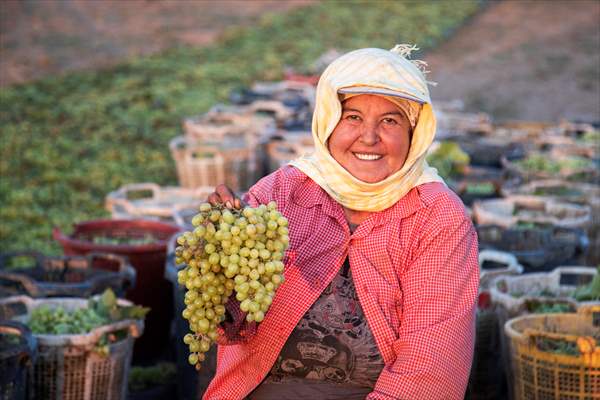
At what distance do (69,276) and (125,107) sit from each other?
8.36 meters

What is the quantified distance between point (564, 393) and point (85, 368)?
1.99 m

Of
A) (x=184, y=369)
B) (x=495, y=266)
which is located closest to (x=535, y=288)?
(x=495, y=266)

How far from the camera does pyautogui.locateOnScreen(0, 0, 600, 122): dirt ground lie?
16875 millimetres

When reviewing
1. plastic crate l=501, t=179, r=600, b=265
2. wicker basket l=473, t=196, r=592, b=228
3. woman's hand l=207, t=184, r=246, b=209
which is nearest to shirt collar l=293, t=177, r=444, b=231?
woman's hand l=207, t=184, r=246, b=209

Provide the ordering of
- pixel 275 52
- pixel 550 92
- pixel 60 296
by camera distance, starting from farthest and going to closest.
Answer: pixel 275 52 < pixel 550 92 < pixel 60 296

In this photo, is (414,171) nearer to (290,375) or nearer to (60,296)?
(290,375)

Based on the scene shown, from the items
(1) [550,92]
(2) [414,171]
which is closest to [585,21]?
(1) [550,92]

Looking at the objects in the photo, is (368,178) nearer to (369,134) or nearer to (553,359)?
(369,134)

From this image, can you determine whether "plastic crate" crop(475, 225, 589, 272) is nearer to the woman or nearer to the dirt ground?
the woman

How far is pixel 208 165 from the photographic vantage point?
8086 millimetres

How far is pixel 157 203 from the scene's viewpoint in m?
6.91

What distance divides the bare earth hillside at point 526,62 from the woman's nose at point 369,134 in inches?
458

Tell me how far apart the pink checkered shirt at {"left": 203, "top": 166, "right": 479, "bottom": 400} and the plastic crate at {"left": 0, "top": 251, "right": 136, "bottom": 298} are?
2010mm

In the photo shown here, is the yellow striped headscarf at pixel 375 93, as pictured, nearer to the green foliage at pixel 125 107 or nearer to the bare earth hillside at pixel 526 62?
the green foliage at pixel 125 107
